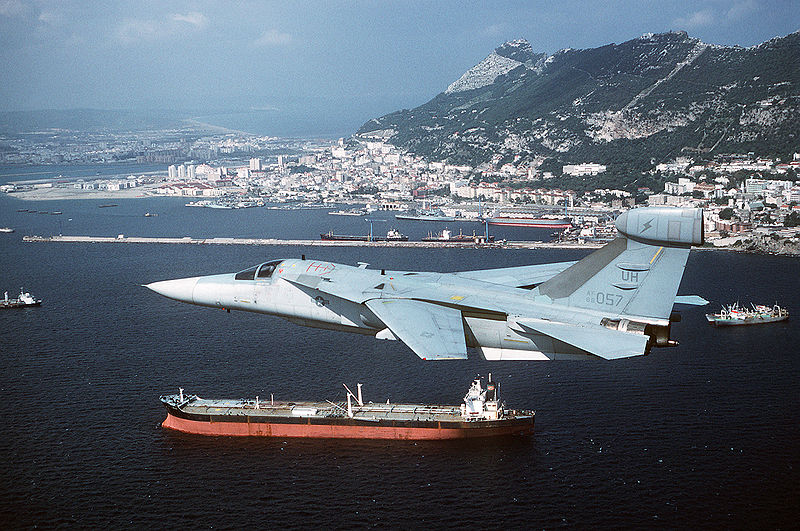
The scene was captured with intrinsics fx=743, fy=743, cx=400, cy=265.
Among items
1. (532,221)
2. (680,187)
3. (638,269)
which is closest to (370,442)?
(638,269)

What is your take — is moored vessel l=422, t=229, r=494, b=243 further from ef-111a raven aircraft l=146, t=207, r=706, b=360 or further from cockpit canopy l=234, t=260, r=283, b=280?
cockpit canopy l=234, t=260, r=283, b=280

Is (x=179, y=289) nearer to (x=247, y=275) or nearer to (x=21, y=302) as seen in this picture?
(x=247, y=275)

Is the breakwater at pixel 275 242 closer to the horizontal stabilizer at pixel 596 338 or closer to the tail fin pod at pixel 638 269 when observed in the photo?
the tail fin pod at pixel 638 269

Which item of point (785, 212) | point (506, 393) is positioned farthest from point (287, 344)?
point (785, 212)

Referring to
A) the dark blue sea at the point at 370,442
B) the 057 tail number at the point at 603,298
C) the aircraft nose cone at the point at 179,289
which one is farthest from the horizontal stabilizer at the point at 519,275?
the aircraft nose cone at the point at 179,289

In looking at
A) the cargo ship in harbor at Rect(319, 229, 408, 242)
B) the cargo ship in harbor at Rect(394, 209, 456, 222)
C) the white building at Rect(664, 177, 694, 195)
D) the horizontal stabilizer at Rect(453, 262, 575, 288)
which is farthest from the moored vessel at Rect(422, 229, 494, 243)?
the horizontal stabilizer at Rect(453, 262, 575, 288)

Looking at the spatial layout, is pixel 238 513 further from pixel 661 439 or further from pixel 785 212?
pixel 785 212
